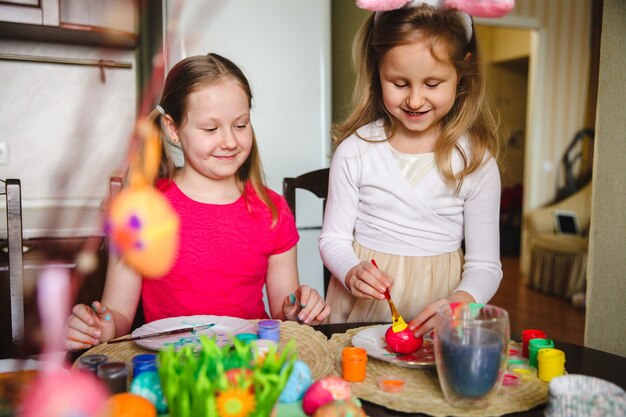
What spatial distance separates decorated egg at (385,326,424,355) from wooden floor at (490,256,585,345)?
69.5 inches

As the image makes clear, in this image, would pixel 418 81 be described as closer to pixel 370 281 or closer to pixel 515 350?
pixel 370 281

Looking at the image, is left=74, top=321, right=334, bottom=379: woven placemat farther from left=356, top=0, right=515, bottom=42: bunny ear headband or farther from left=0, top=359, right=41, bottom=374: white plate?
left=356, top=0, right=515, bottom=42: bunny ear headband

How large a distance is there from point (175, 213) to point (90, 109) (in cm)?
125

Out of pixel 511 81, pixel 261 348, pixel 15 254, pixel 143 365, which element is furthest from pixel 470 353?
pixel 511 81

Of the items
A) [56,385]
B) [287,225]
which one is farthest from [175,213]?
[56,385]

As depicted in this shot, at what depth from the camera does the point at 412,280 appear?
1130 mm

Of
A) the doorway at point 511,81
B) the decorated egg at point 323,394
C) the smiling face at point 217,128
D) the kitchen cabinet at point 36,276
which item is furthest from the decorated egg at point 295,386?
the doorway at point 511,81

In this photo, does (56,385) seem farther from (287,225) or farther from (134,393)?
(287,225)

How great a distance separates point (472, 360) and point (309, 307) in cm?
37

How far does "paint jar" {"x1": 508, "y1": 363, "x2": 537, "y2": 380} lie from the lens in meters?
0.69

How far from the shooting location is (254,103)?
1.79 metres

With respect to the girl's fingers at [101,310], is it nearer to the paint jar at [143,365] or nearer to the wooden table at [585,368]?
the paint jar at [143,365]

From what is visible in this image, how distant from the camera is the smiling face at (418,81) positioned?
955 millimetres

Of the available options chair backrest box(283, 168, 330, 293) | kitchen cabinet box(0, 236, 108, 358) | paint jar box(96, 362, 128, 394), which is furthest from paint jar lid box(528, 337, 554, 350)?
kitchen cabinet box(0, 236, 108, 358)
